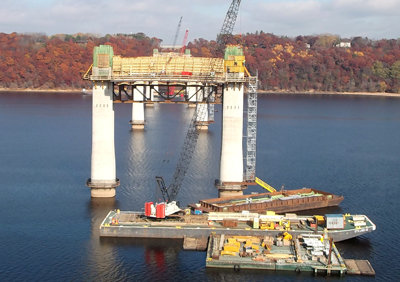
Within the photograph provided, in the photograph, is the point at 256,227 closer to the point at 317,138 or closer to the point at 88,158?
the point at 88,158

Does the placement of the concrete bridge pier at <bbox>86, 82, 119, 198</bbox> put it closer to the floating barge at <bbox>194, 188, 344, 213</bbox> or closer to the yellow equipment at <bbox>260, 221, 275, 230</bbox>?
the floating barge at <bbox>194, 188, 344, 213</bbox>

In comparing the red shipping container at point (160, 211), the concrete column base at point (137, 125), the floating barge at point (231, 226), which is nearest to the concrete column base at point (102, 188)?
the floating barge at point (231, 226)

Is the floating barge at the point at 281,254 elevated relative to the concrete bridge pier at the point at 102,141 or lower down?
lower down

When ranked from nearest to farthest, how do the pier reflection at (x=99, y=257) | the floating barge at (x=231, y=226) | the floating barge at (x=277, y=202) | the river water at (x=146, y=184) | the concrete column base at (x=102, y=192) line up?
the pier reflection at (x=99, y=257), the river water at (x=146, y=184), the floating barge at (x=231, y=226), the floating barge at (x=277, y=202), the concrete column base at (x=102, y=192)

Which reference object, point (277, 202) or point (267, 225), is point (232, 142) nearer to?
point (277, 202)

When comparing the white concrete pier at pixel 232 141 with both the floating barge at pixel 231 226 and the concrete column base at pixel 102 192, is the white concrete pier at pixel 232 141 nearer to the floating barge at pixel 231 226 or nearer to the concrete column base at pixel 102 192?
the floating barge at pixel 231 226

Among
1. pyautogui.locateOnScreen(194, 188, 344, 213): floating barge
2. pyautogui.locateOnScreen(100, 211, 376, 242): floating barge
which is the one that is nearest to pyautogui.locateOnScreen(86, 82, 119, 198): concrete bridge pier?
pyautogui.locateOnScreen(100, 211, 376, 242): floating barge
